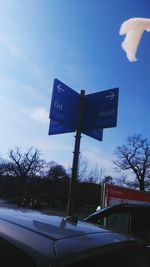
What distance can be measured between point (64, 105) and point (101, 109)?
29.9 inches

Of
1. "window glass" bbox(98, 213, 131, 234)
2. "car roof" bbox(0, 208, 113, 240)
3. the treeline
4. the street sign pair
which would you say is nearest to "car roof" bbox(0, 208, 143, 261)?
"car roof" bbox(0, 208, 113, 240)

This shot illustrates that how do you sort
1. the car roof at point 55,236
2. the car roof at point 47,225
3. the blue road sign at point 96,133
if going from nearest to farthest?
the car roof at point 55,236 < the car roof at point 47,225 < the blue road sign at point 96,133

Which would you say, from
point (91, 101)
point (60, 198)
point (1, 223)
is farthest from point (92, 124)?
point (60, 198)

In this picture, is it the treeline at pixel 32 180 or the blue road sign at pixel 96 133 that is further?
the treeline at pixel 32 180

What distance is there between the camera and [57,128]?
29.3ft

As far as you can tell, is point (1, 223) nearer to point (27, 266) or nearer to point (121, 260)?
point (27, 266)

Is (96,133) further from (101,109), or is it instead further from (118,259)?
(118,259)

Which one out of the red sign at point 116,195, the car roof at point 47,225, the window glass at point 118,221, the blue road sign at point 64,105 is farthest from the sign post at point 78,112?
the red sign at point 116,195

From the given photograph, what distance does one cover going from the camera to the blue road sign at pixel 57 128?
855 centimetres

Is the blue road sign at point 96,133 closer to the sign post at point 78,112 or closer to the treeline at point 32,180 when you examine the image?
the sign post at point 78,112

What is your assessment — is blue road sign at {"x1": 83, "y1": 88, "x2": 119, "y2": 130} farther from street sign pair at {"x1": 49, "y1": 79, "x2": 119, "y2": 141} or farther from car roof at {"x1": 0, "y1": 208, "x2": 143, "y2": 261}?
car roof at {"x1": 0, "y1": 208, "x2": 143, "y2": 261}

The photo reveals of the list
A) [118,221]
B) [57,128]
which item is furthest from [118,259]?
[57,128]

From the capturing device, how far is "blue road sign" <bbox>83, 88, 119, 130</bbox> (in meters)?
8.27

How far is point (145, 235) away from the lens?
5473mm
